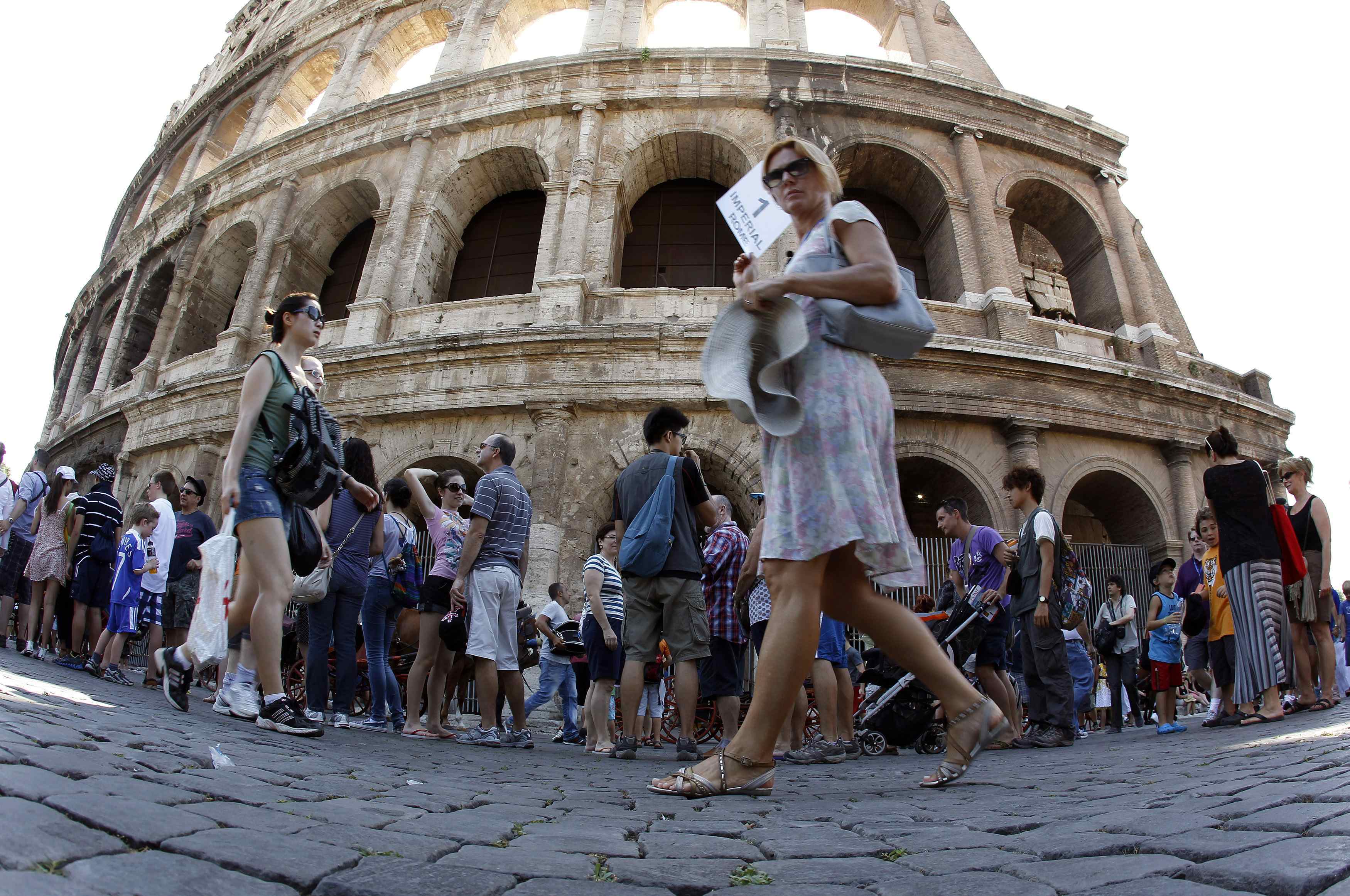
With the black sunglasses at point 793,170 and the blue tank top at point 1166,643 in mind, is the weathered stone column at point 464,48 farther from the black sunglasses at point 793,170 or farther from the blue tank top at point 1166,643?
the blue tank top at point 1166,643

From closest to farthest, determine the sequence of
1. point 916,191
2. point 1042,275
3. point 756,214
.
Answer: point 756,214 < point 916,191 < point 1042,275

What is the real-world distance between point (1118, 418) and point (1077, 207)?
454cm

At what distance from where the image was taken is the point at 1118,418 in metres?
11.8

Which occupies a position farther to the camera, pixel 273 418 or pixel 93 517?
pixel 93 517

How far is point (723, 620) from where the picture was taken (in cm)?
491

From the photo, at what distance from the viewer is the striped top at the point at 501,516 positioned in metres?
4.82

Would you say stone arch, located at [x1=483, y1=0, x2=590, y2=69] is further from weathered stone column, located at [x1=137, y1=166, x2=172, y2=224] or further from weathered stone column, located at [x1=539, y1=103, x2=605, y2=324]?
weathered stone column, located at [x1=137, y1=166, x2=172, y2=224]

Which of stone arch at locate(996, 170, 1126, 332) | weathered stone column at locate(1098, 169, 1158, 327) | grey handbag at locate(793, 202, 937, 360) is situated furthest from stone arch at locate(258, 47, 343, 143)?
grey handbag at locate(793, 202, 937, 360)

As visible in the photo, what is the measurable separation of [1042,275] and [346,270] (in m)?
13.6

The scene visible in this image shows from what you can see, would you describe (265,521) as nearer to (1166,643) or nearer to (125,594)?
(125,594)

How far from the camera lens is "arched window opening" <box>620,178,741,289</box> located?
13.6 metres

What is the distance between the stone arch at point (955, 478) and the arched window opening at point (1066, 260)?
4.33 metres

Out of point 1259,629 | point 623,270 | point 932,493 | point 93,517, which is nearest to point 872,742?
point 1259,629

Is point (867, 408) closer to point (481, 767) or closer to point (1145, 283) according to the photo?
point (481, 767)
